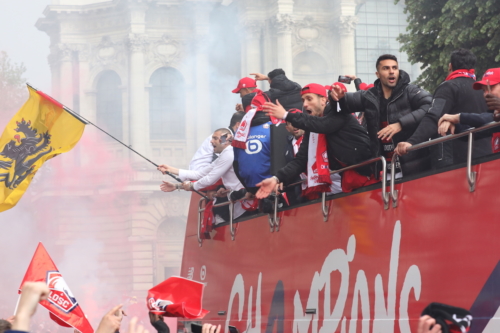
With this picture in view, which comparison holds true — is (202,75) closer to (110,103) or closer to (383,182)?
(110,103)

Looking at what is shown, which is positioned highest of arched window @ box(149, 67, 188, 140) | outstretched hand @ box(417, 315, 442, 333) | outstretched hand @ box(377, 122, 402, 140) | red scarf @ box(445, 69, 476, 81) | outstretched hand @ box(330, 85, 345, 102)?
arched window @ box(149, 67, 188, 140)

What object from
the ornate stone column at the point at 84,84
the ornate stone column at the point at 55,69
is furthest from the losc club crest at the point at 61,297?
the ornate stone column at the point at 55,69

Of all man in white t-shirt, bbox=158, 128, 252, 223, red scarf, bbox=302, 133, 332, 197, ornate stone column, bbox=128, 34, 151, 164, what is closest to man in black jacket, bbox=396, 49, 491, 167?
red scarf, bbox=302, 133, 332, 197

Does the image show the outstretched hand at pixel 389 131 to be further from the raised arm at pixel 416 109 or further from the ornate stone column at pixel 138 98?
the ornate stone column at pixel 138 98

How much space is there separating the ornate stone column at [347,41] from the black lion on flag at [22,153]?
3947 cm

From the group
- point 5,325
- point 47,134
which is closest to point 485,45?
point 47,134

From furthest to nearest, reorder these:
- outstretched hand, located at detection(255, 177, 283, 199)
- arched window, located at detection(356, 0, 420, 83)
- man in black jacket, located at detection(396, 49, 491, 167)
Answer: arched window, located at detection(356, 0, 420, 83)
outstretched hand, located at detection(255, 177, 283, 199)
man in black jacket, located at detection(396, 49, 491, 167)

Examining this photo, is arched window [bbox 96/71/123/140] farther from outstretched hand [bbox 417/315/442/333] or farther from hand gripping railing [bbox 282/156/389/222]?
outstretched hand [bbox 417/315/442/333]

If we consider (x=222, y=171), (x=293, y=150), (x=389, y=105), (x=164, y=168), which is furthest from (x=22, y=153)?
(x=389, y=105)

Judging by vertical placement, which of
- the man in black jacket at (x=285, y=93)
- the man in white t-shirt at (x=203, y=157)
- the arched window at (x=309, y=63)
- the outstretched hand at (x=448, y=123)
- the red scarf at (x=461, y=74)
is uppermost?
the arched window at (x=309, y=63)

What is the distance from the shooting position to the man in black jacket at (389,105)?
605 cm

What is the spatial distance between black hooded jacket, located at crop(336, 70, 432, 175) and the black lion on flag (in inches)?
198

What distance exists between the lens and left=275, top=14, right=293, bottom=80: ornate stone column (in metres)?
49.4

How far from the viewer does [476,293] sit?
182 inches
